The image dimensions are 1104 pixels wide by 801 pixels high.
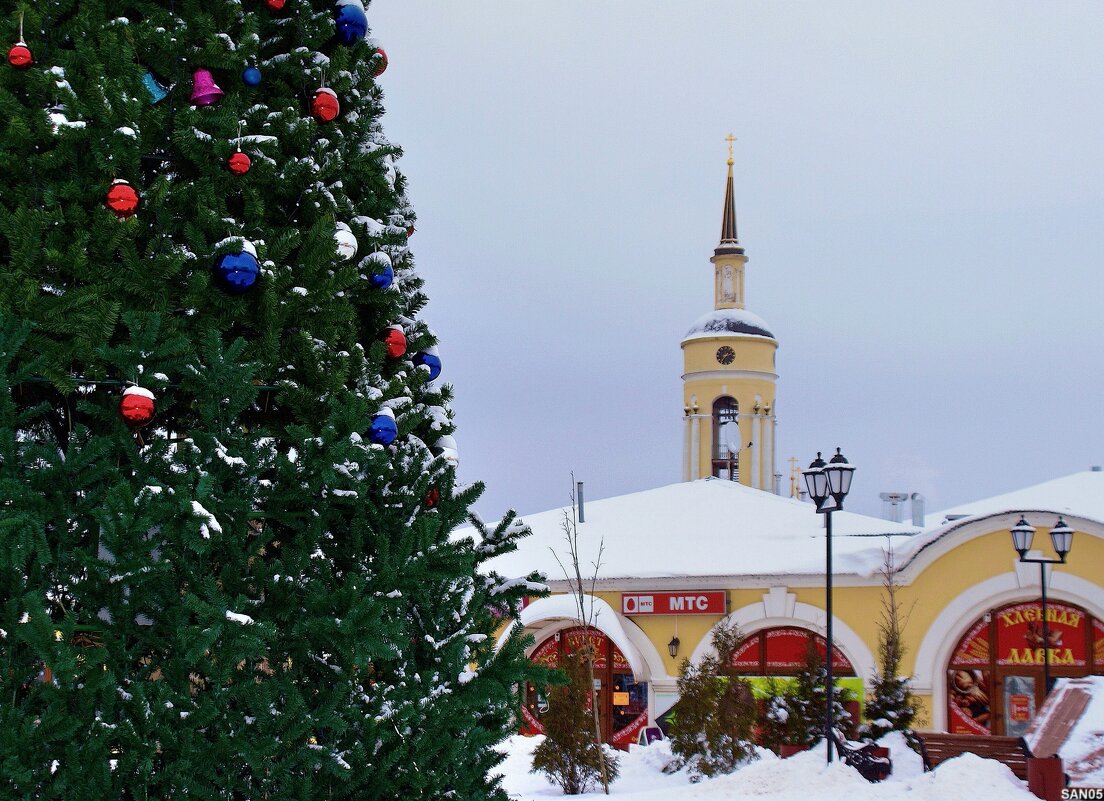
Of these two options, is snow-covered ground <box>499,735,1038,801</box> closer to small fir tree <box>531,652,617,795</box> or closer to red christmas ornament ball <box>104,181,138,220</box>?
small fir tree <box>531,652,617,795</box>

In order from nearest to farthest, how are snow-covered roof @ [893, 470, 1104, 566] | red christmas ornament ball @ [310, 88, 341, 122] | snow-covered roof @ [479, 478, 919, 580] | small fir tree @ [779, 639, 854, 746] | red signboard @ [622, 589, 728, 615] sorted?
red christmas ornament ball @ [310, 88, 341, 122], small fir tree @ [779, 639, 854, 746], snow-covered roof @ [893, 470, 1104, 566], red signboard @ [622, 589, 728, 615], snow-covered roof @ [479, 478, 919, 580]

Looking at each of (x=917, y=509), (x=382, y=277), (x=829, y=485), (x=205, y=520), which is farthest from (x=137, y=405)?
(x=917, y=509)

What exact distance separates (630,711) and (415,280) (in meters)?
21.3

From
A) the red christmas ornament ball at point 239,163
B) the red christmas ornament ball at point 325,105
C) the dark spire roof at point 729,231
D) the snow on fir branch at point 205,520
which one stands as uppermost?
the dark spire roof at point 729,231

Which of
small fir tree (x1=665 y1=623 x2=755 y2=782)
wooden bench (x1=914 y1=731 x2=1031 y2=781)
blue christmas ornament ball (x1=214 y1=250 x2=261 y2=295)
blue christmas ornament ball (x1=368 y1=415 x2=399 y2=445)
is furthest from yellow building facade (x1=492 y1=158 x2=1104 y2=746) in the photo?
blue christmas ornament ball (x1=214 y1=250 x2=261 y2=295)

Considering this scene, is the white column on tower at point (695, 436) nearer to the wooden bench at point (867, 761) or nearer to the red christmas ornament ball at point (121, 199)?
the wooden bench at point (867, 761)

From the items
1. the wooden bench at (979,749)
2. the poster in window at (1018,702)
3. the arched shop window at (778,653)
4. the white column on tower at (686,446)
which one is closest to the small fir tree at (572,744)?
the wooden bench at (979,749)

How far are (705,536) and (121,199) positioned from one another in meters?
24.2

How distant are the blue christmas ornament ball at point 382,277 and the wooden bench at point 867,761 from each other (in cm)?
1130

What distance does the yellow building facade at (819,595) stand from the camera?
21.8m

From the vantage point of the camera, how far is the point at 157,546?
4.05m

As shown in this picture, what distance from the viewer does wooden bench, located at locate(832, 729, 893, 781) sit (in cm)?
1452

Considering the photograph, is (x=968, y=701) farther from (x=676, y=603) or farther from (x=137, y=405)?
(x=137, y=405)

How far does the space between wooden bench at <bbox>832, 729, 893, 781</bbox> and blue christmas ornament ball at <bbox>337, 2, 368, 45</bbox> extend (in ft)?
38.7
